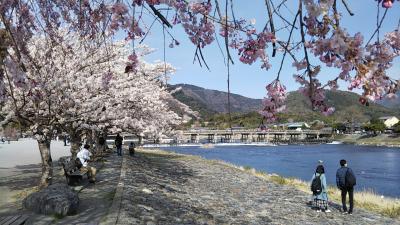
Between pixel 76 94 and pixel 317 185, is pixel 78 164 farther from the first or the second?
pixel 317 185

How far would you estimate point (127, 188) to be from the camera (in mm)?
15211

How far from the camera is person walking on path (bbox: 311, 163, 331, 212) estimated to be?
14.9 m

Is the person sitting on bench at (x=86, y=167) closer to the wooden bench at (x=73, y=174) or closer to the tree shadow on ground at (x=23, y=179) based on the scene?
the wooden bench at (x=73, y=174)

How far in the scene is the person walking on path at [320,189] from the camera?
14.9 m

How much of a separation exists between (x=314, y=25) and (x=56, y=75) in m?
14.8

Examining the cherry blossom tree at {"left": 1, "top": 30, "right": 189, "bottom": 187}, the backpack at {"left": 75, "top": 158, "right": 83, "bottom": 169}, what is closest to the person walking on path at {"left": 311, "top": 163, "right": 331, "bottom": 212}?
the cherry blossom tree at {"left": 1, "top": 30, "right": 189, "bottom": 187}

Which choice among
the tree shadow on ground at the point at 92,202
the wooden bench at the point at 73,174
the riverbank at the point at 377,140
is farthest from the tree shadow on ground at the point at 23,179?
the riverbank at the point at 377,140

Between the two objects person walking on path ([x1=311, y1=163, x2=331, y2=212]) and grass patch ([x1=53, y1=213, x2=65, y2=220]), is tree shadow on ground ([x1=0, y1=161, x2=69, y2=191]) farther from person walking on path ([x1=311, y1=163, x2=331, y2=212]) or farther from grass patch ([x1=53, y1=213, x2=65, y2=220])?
person walking on path ([x1=311, y1=163, x2=331, y2=212])

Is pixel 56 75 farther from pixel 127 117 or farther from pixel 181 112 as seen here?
pixel 181 112

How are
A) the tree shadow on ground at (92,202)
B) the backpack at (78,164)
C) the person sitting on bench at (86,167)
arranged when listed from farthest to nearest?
1. the backpack at (78,164)
2. the person sitting on bench at (86,167)
3. the tree shadow on ground at (92,202)

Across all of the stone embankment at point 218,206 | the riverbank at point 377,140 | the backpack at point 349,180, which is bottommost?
the stone embankment at point 218,206

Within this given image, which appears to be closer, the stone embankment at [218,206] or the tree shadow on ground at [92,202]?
the tree shadow on ground at [92,202]

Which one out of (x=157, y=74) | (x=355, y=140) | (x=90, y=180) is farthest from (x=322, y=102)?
(x=355, y=140)

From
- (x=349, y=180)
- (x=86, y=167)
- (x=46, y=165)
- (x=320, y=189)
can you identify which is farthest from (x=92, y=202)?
(x=349, y=180)
